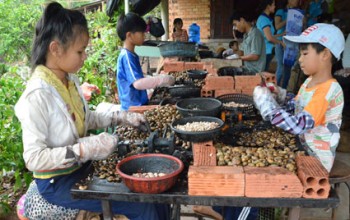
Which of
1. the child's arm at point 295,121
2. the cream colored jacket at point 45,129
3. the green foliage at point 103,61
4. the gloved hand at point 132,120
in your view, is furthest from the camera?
the green foliage at point 103,61

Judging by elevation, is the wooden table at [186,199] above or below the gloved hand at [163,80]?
below

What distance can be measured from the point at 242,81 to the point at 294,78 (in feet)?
15.1

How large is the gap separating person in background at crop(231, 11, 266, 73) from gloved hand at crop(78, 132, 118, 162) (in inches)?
123

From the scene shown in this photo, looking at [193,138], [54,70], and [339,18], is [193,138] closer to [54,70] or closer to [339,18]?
[54,70]

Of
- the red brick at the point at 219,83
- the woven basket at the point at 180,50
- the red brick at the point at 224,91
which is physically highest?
the woven basket at the point at 180,50

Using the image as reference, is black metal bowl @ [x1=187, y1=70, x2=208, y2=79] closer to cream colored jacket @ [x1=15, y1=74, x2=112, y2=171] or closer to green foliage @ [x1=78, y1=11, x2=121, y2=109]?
green foliage @ [x1=78, y1=11, x2=121, y2=109]

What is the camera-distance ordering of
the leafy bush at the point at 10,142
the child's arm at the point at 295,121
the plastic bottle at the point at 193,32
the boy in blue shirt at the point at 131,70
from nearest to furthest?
the child's arm at the point at 295,121 → the leafy bush at the point at 10,142 → the boy in blue shirt at the point at 131,70 → the plastic bottle at the point at 193,32

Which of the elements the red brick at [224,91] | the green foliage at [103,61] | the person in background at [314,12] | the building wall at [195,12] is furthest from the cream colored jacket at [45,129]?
the building wall at [195,12]

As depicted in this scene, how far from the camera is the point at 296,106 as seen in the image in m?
2.45

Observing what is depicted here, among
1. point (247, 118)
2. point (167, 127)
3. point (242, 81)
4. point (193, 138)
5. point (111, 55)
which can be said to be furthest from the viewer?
point (111, 55)

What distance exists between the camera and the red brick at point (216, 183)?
4.94ft

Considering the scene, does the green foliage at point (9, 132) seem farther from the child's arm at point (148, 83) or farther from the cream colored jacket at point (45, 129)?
the cream colored jacket at point (45, 129)

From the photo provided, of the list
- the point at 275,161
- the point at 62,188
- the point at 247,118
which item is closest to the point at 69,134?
the point at 62,188

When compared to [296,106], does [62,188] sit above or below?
below
